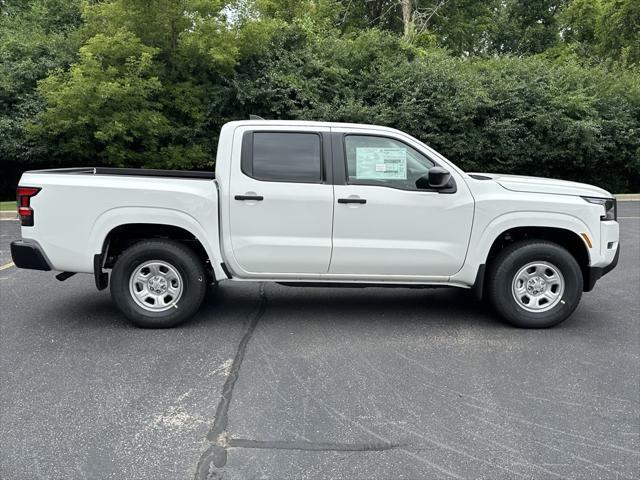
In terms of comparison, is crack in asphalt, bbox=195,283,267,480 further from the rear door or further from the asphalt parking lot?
the rear door

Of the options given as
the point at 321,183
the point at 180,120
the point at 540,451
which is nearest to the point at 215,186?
the point at 321,183

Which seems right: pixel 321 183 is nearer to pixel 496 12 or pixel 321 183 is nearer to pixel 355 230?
pixel 355 230

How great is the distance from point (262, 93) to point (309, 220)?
1152 cm

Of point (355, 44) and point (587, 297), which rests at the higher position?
point (355, 44)

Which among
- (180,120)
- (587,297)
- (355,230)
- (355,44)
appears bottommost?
(587,297)

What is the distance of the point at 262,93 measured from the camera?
1625 cm

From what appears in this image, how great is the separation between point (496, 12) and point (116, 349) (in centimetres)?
3690

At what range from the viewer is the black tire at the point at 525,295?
5.59 meters

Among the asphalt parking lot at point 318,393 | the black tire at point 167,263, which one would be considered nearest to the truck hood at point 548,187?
the asphalt parking lot at point 318,393

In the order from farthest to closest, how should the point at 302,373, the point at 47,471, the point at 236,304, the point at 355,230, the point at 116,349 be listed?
the point at 236,304 → the point at 355,230 → the point at 116,349 → the point at 302,373 → the point at 47,471

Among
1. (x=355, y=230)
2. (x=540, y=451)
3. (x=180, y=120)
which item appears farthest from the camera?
(x=180, y=120)

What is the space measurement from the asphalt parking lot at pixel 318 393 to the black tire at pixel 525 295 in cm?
14

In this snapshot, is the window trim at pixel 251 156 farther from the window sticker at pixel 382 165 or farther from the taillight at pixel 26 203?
the taillight at pixel 26 203

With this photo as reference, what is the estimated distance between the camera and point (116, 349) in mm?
5016
